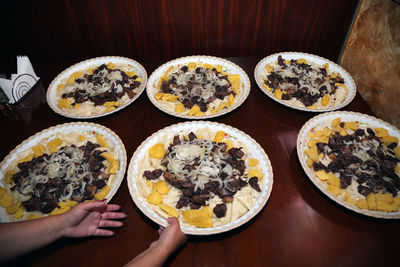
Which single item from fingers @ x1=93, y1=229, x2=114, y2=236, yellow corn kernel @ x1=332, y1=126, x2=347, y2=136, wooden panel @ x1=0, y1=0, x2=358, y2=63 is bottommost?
fingers @ x1=93, y1=229, x2=114, y2=236

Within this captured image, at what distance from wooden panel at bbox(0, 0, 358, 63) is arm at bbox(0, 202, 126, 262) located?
7.45ft

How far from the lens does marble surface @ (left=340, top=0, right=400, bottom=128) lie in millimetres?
2475

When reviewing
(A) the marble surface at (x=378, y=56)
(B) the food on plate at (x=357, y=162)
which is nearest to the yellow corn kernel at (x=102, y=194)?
(B) the food on plate at (x=357, y=162)

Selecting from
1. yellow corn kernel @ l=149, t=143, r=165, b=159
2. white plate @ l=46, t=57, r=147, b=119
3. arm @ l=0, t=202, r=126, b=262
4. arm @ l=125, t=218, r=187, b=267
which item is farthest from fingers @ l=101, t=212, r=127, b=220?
white plate @ l=46, t=57, r=147, b=119

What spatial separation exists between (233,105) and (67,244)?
1815 mm

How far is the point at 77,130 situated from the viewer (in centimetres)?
241

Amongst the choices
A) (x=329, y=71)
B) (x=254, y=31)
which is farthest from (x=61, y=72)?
(x=329, y=71)

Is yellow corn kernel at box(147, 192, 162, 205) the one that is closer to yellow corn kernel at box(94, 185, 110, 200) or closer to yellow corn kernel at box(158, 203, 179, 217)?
yellow corn kernel at box(158, 203, 179, 217)

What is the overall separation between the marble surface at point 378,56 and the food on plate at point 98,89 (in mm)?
2534

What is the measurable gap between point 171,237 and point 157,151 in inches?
31.1

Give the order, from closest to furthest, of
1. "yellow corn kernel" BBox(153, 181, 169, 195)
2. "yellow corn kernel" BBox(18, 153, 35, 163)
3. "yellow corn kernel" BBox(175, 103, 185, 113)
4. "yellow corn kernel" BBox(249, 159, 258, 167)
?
"yellow corn kernel" BBox(153, 181, 169, 195) < "yellow corn kernel" BBox(249, 159, 258, 167) < "yellow corn kernel" BBox(18, 153, 35, 163) < "yellow corn kernel" BBox(175, 103, 185, 113)

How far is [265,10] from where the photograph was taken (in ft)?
9.96

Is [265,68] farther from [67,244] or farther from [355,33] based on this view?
[67,244]

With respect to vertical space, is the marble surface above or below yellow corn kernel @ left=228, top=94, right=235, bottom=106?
above
